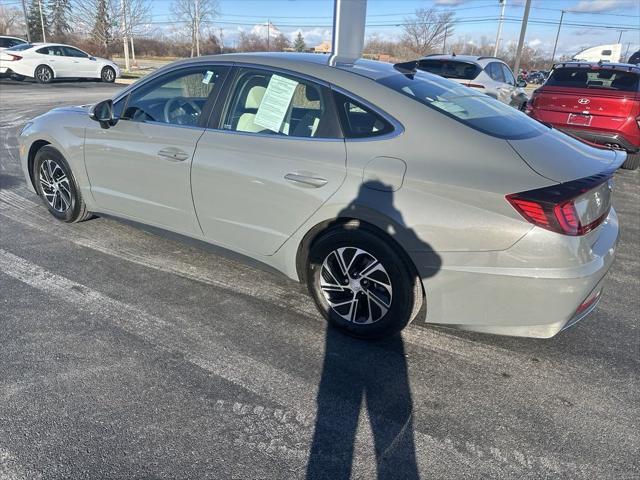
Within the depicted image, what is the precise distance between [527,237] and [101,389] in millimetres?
2315

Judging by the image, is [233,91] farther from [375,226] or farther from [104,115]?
[375,226]

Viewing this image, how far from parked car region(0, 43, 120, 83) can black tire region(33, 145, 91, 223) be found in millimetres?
17768

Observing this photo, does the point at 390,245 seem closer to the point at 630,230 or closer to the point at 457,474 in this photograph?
the point at 457,474

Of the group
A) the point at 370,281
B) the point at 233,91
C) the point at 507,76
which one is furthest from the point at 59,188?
the point at 507,76

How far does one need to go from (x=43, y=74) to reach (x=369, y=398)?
2196 cm

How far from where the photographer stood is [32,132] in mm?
4641

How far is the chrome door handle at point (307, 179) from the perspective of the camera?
296cm

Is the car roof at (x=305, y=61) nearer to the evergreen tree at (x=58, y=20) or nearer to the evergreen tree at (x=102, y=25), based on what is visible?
the evergreen tree at (x=102, y=25)

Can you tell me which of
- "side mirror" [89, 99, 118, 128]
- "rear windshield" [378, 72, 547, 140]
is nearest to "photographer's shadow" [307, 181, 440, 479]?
"rear windshield" [378, 72, 547, 140]

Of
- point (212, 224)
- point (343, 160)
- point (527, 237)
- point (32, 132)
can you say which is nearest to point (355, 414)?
point (527, 237)

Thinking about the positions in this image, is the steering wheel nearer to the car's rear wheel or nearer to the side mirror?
the side mirror

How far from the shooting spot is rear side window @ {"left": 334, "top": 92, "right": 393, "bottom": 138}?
288 cm

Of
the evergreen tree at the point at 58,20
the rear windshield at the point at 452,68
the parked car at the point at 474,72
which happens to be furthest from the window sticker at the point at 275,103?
the evergreen tree at the point at 58,20

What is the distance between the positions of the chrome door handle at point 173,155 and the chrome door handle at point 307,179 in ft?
2.95
